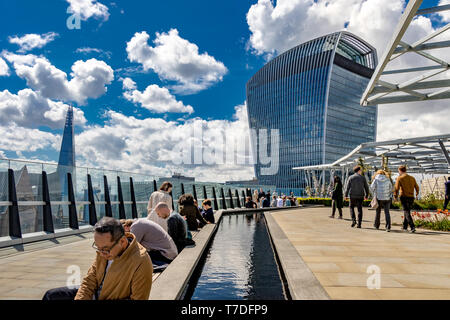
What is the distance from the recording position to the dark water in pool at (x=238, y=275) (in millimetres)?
3982

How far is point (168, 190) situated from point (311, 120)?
9345cm

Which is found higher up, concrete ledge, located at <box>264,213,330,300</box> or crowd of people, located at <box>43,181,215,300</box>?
crowd of people, located at <box>43,181,215,300</box>

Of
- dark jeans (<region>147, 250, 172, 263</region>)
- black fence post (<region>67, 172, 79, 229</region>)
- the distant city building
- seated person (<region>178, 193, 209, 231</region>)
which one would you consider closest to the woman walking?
seated person (<region>178, 193, 209, 231</region>)

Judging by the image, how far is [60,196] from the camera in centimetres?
927

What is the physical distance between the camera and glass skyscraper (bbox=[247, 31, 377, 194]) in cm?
9431

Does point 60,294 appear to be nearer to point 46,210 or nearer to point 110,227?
point 110,227

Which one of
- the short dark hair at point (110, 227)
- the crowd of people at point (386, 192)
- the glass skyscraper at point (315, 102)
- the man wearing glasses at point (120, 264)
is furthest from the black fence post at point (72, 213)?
the glass skyscraper at point (315, 102)

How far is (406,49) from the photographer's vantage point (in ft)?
27.7

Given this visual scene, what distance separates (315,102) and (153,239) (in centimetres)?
9609

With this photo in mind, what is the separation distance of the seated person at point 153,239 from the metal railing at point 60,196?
4.50 meters

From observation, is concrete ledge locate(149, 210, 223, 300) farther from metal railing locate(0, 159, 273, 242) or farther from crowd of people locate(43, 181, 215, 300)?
metal railing locate(0, 159, 273, 242)

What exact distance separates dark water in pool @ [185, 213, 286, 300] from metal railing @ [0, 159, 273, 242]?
4493 millimetres

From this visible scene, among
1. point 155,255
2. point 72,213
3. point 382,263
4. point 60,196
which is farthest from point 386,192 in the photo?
point 60,196
